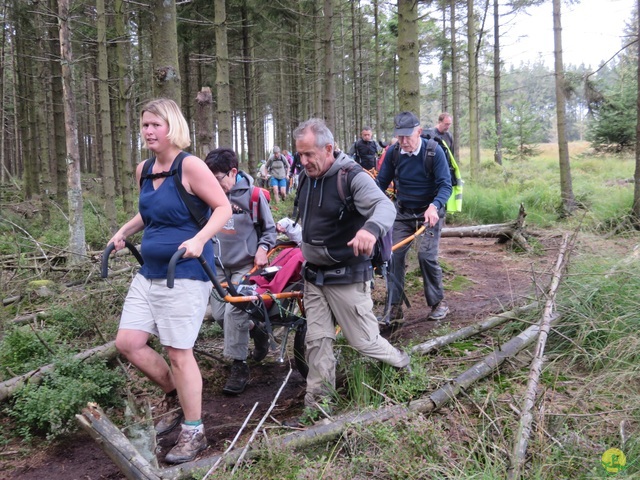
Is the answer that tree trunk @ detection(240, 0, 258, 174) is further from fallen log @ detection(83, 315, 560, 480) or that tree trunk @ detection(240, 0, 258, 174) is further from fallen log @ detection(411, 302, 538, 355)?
fallen log @ detection(83, 315, 560, 480)

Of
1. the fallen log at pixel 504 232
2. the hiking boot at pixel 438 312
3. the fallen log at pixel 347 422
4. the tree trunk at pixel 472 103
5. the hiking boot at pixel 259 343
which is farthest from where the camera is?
the tree trunk at pixel 472 103

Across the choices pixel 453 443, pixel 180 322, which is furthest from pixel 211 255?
pixel 453 443

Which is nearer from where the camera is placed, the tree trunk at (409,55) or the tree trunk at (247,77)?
the tree trunk at (409,55)

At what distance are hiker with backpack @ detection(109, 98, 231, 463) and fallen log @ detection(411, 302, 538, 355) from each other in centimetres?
191

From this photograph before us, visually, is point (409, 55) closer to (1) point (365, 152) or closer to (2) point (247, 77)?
(1) point (365, 152)

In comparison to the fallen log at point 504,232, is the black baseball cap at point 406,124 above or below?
above

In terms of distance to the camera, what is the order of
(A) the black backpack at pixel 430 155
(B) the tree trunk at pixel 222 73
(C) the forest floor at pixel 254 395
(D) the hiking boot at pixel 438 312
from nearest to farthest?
(C) the forest floor at pixel 254 395 → (A) the black backpack at pixel 430 155 → (D) the hiking boot at pixel 438 312 → (B) the tree trunk at pixel 222 73

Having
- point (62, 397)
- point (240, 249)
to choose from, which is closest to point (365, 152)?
point (240, 249)

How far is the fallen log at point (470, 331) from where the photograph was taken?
4.47 m

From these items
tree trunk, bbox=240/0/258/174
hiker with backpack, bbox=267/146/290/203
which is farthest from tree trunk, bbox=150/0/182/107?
hiker with backpack, bbox=267/146/290/203

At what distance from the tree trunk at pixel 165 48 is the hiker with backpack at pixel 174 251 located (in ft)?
7.83

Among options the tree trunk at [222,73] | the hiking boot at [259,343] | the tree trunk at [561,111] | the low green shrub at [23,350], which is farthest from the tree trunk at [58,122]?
the tree trunk at [561,111]

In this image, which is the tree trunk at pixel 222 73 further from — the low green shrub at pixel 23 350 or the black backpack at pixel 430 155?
the low green shrub at pixel 23 350

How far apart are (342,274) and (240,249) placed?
1.35 m
